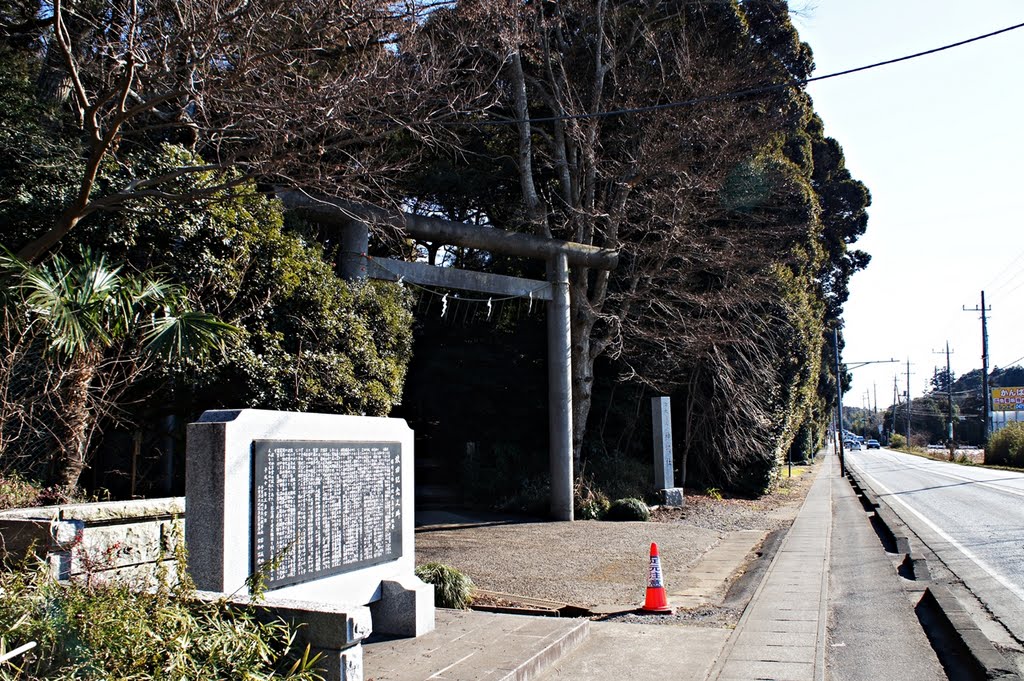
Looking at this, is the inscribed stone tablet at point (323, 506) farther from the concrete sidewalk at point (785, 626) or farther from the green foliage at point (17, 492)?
the green foliage at point (17, 492)

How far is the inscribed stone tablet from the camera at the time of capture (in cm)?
584

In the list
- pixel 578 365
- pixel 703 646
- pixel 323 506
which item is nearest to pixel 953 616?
pixel 703 646

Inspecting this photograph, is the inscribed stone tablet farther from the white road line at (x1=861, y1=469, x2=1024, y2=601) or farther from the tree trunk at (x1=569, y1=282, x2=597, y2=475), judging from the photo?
the tree trunk at (x1=569, y1=282, x2=597, y2=475)

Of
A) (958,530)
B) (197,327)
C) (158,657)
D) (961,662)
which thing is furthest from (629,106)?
(158,657)

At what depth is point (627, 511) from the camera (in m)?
17.8

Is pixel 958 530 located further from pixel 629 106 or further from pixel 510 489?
pixel 629 106

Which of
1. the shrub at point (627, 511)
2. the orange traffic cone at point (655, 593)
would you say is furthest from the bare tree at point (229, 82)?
the shrub at point (627, 511)

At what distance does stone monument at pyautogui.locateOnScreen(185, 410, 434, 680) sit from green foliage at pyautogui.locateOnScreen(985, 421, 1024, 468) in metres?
44.7

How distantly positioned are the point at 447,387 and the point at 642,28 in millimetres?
10897

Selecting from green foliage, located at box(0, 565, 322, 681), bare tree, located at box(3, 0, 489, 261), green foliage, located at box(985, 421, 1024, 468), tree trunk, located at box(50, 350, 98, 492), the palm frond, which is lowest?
green foliage, located at box(985, 421, 1024, 468)

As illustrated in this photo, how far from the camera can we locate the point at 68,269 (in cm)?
772

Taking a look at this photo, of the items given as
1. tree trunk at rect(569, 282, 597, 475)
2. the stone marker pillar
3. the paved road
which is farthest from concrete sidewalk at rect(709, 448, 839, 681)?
tree trunk at rect(569, 282, 597, 475)

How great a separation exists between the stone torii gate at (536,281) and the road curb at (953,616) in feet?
21.9

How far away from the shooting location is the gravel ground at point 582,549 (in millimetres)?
10383
